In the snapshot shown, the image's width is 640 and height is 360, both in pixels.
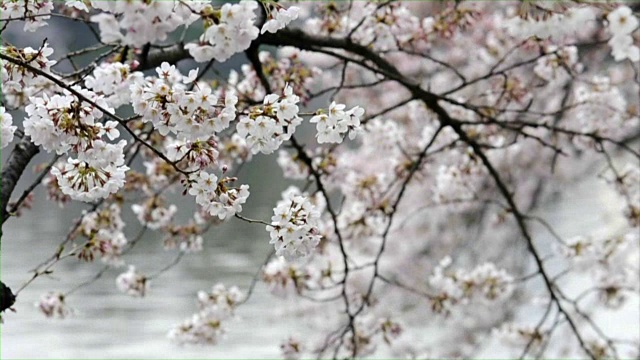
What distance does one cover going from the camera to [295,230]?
54.1 inches

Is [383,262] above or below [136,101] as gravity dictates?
above

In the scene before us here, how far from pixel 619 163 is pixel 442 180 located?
→ 278 inches

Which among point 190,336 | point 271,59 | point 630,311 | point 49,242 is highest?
point 49,242

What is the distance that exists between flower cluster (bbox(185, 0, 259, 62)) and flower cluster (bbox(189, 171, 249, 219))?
0.22 metres

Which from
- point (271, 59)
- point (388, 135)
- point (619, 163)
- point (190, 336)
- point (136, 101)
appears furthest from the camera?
point (619, 163)

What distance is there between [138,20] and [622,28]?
1058mm

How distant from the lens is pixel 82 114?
127cm

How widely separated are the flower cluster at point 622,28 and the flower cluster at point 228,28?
86cm

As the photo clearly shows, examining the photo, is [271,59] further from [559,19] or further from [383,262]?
[383,262]

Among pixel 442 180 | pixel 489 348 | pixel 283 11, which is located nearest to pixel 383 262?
pixel 489 348

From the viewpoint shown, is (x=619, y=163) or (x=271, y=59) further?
(x=619, y=163)

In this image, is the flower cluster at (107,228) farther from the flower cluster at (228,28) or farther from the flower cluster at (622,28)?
the flower cluster at (622,28)

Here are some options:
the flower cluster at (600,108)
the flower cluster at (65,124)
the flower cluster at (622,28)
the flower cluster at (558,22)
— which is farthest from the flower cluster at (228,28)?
the flower cluster at (600,108)

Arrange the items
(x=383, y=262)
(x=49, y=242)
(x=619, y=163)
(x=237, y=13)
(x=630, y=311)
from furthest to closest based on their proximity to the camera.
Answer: (x=49, y=242), (x=619, y=163), (x=630, y=311), (x=383, y=262), (x=237, y=13)
